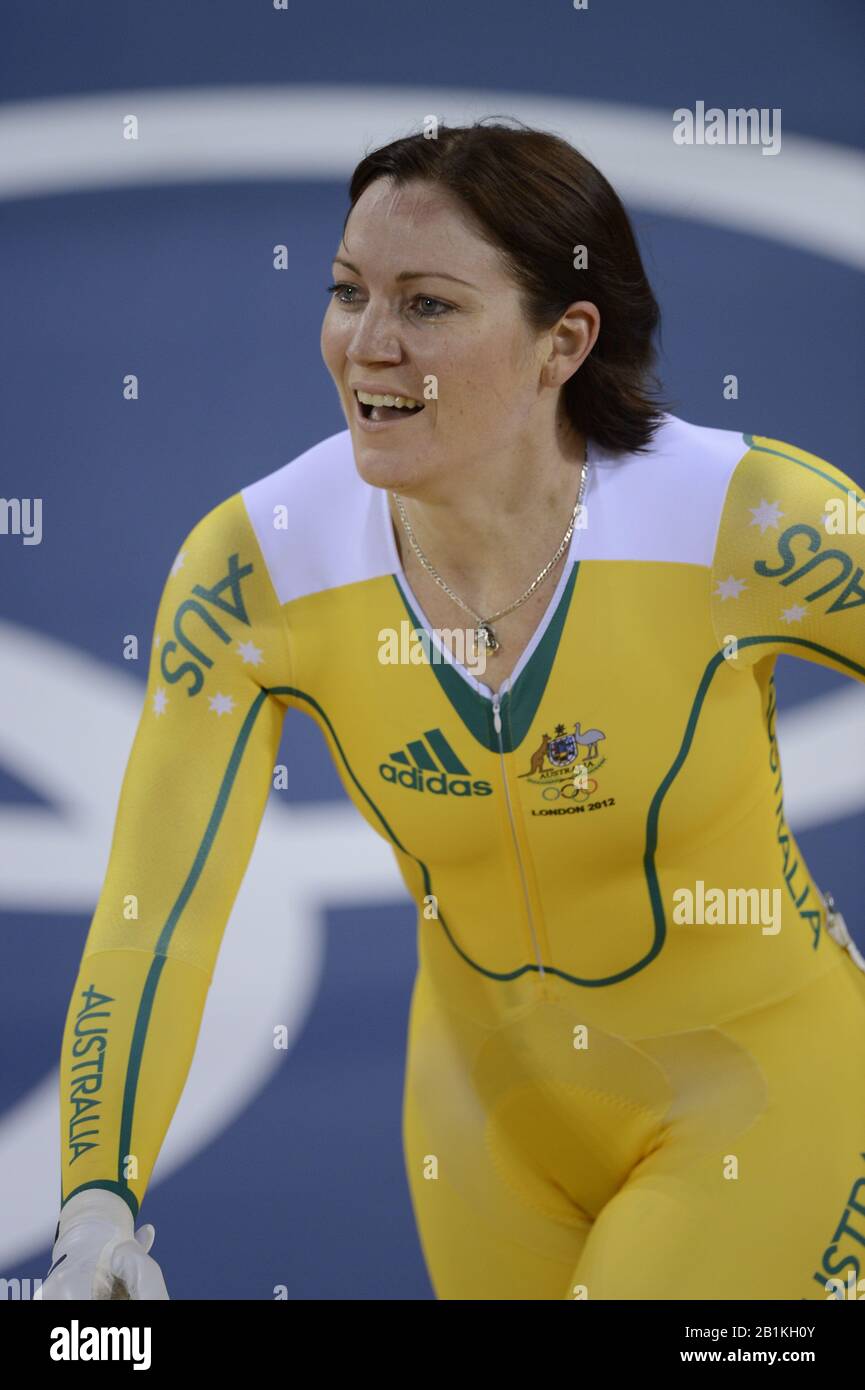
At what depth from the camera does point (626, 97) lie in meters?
3.98

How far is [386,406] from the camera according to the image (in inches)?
76.0

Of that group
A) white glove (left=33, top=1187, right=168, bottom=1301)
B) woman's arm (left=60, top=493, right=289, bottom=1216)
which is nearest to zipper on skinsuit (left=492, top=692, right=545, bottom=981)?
woman's arm (left=60, top=493, right=289, bottom=1216)

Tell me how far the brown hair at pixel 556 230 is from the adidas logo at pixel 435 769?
37 centimetres

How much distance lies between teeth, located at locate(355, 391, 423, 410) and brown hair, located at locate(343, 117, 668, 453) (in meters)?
0.15

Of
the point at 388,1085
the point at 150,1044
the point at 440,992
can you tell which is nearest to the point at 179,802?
the point at 150,1044

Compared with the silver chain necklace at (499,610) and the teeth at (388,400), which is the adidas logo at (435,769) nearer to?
the silver chain necklace at (499,610)

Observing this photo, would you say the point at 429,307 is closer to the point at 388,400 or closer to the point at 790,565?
the point at 388,400

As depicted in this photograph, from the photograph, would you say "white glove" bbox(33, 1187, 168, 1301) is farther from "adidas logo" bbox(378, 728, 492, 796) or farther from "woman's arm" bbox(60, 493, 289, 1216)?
"adidas logo" bbox(378, 728, 492, 796)

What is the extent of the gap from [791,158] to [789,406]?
52 centimetres

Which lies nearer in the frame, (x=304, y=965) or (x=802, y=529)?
(x=802, y=529)

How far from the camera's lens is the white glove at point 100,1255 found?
1.80 m

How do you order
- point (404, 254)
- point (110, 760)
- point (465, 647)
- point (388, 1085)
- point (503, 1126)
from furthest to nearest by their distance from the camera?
point (110, 760), point (388, 1085), point (503, 1126), point (465, 647), point (404, 254)

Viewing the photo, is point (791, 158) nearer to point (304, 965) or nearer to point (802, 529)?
point (304, 965)

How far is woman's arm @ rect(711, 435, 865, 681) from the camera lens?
195 cm
